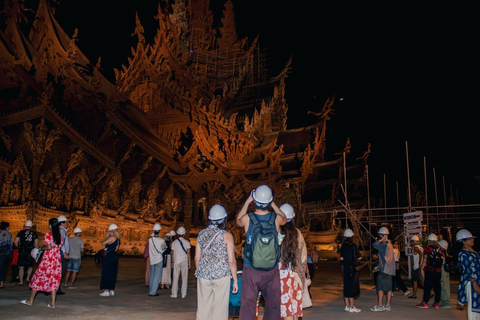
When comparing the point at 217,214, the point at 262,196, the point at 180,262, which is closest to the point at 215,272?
the point at 217,214

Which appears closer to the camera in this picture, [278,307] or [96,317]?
[278,307]

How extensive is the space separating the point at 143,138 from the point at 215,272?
16394 millimetres

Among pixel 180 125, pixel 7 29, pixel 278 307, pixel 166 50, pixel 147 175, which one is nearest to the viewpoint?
pixel 278 307

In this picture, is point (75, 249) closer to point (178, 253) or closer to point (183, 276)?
point (178, 253)

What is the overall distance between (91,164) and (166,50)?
1384cm

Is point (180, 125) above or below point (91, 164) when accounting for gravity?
above

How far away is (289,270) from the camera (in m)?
4.48

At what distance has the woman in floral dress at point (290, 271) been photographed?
4398mm

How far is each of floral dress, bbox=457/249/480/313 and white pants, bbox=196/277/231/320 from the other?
2529mm

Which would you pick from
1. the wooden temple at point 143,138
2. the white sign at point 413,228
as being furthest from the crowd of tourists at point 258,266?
the wooden temple at point 143,138

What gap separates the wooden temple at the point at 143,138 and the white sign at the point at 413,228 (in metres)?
5.31

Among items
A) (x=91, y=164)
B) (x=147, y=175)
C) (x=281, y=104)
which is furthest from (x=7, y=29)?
(x=281, y=104)

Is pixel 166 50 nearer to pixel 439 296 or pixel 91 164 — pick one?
pixel 91 164

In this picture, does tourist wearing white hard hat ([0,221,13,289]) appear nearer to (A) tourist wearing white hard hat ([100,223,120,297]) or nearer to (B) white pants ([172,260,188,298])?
(A) tourist wearing white hard hat ([100,223,120,297])
